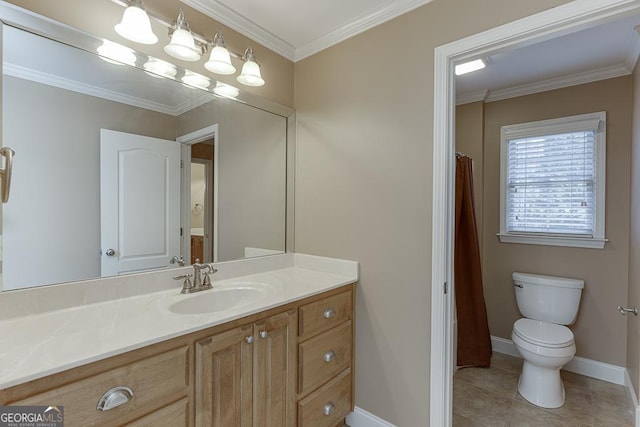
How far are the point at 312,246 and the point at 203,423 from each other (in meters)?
1.16

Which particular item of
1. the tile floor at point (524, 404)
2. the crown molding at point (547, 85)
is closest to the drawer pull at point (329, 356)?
the tile floor at point (524, 404)

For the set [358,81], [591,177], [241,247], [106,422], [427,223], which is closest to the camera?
[106,422]

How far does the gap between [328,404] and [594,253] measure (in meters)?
2.31

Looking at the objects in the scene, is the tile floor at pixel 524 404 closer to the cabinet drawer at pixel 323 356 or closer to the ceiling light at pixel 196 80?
the cabinet drawer at pixel 323 356

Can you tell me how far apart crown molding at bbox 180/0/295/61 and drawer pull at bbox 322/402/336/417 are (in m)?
2.18

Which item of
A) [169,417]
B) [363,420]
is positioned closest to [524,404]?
[363,420]

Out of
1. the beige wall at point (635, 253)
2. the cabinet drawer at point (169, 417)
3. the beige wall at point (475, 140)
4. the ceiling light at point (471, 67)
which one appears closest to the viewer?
the cabinet drawer at point (169, 417)

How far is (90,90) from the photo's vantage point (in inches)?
51.8

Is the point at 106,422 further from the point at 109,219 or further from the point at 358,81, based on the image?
the point at 358,81

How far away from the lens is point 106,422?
2.80ft

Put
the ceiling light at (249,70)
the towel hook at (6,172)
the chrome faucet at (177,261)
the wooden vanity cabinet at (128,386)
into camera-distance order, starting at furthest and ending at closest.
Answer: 1. the ceiling light at (249,70)
2. the chrome faucet at (177,261)
3. the towel hook at (6,172)
4. the wooden vanity cabinet at (128,386)

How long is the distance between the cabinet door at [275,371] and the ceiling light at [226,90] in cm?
130

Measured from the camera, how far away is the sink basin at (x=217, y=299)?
4.59ft

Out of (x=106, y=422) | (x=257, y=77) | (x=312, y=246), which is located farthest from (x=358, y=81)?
(x=106, y=422)
